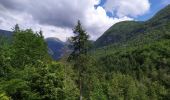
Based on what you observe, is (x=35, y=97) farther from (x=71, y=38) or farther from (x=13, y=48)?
(x=13, y=48)

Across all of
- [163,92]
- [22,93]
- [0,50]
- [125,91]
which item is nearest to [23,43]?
[0,50]

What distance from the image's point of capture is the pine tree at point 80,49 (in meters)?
51.1

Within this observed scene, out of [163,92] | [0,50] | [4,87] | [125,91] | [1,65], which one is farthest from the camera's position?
[163,92]

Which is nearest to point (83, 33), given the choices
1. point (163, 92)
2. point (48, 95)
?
point (48, 95)

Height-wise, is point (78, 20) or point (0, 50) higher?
point (78, 20)

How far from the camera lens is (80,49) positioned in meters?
51.8

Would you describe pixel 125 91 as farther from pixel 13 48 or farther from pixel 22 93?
pixel 22 93

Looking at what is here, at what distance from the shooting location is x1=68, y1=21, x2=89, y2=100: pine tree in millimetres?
51125

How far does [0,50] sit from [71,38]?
13.3m

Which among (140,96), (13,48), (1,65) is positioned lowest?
(140,96)

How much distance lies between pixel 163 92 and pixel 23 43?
102 m

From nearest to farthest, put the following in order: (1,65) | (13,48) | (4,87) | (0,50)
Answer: (4,87)
(1,65)
(0,50)
(13,48)

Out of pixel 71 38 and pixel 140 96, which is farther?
pixel 140 96

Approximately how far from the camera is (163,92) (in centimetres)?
14812
